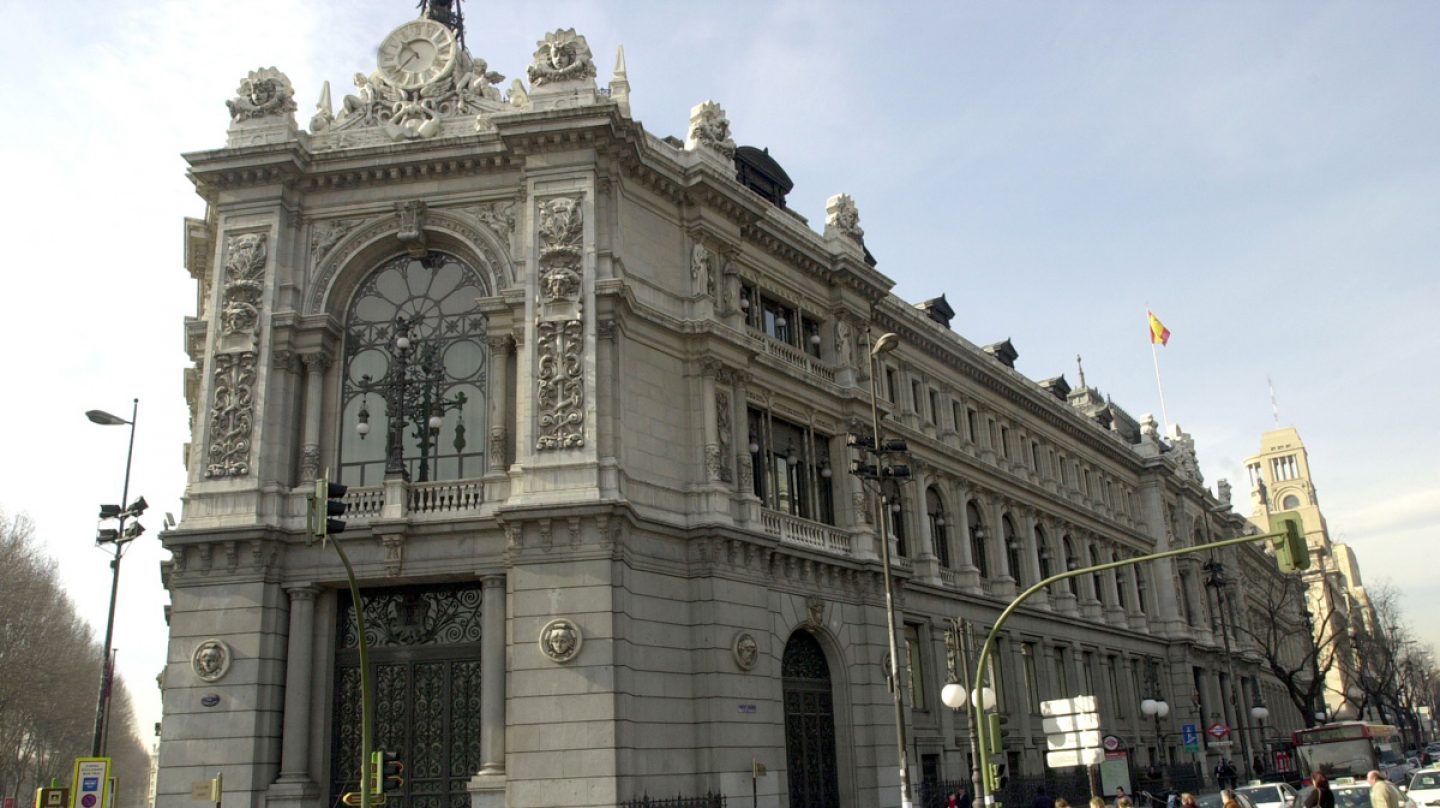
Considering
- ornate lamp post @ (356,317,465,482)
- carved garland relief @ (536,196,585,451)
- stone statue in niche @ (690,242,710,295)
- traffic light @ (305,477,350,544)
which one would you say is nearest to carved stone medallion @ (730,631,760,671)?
carved garland relief @ (536,196,585,451)

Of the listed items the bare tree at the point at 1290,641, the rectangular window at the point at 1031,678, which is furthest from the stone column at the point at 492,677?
the bare tree at the point at 1290,641

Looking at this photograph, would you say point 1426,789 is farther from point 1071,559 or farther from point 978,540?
point 1071,559

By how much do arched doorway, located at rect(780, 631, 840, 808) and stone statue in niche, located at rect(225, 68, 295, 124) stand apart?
1967 centimetres

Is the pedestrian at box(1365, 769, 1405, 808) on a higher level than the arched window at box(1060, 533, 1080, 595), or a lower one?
lower

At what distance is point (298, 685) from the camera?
2739 cm

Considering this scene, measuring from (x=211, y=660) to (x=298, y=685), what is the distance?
2044mm

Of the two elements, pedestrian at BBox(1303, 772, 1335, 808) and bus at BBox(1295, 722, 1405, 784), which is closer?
pedestrian at BBox(1303, 772, 1335, 808)

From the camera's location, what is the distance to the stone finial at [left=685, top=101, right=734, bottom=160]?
3450cm

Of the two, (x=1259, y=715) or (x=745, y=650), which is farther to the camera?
(x=1259, y=715)

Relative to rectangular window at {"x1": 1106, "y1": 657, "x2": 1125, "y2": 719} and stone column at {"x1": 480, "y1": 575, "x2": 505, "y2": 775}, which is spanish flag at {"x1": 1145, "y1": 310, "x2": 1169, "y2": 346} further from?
stone column at {"x1": 480, "y1": 575, "x2": 505, "y2": 775}

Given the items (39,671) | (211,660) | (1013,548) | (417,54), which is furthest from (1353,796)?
(39,671)

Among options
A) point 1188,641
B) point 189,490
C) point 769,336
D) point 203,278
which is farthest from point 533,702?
point 1188,641

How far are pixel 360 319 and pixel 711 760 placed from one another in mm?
14323

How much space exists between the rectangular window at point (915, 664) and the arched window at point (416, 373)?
1747 centimetres
